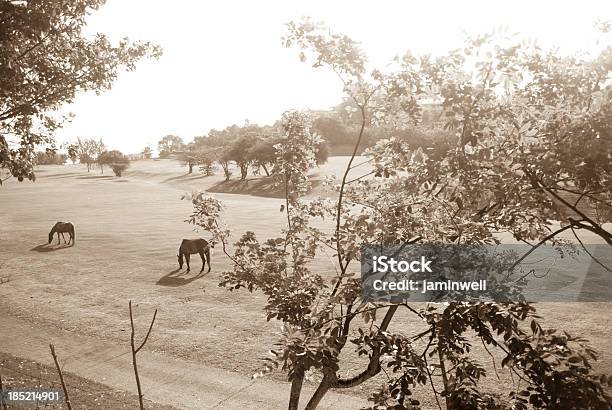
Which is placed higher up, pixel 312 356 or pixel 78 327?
pixel 312 356

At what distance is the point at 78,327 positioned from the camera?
17.0m

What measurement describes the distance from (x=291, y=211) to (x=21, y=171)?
5.95 meters

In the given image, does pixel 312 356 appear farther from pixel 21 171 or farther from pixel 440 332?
pixel 21 171

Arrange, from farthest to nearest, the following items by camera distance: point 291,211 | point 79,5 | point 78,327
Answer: point 78,327, point 79,5, point 291,211

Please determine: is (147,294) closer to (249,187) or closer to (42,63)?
(42,63)

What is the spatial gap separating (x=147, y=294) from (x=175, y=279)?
2534mm

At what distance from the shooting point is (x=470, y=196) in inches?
214

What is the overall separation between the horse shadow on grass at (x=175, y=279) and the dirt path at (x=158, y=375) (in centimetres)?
636

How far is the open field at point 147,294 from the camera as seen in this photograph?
607 inches

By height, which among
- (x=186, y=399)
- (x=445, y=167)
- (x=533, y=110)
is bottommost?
(x=186, y=399)

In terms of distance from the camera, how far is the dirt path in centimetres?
1173

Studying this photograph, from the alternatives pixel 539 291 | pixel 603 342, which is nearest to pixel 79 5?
pixel 603 342

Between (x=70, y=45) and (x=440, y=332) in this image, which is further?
(x=70, y=45)

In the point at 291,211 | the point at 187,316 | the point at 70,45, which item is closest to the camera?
the point at 291,211
